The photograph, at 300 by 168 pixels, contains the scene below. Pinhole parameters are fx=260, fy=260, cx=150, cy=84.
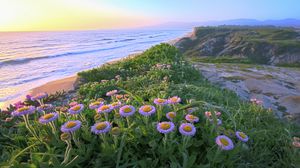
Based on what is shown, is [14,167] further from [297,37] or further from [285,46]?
[297,37]

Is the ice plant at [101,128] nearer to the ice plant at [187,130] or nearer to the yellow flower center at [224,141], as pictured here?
the ice plant at [187,130]

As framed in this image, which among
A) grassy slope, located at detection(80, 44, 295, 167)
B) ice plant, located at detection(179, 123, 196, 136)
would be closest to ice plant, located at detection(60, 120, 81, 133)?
grassy slope, located at detection(80, 44, 295, 167)

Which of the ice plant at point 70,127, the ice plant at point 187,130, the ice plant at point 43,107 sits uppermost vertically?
the ice plant at point 70,127

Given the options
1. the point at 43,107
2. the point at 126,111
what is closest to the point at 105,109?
the point at 126,111

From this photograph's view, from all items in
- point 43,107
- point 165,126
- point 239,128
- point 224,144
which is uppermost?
point 165,126

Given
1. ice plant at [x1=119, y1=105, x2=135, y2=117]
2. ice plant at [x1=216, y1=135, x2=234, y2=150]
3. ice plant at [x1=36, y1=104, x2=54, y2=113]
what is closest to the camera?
ice plant at [x1=216, y1=135, x2=234, y2=150]

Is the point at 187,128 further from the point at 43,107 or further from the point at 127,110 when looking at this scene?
the point at 43,107

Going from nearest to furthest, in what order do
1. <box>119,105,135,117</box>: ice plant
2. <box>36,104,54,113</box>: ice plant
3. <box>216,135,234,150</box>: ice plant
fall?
<box>216,135,234,150</box>: ice plant
<box>119,105,135,117</box>: ice plant
<box>36,104,54,113</box>: ice plant

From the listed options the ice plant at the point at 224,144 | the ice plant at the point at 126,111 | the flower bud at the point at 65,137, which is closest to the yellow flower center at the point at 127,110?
the ice plant at the point at 126,111

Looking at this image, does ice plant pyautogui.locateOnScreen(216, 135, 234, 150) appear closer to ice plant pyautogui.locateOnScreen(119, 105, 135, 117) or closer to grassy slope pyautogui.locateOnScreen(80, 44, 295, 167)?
grassy slope pyautogui.locateOnScreen(80, 44, 295, 167)

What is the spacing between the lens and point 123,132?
2182 mm

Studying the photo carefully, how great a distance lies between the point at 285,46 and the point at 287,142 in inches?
1565

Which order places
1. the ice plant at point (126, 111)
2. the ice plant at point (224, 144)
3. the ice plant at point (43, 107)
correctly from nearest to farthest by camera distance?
the ice plant at point (224, 144) → the ice plant at point (126, 111) → the ice plant at point (43, 107)

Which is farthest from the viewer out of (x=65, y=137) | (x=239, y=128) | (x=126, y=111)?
(x=239, y=128)
